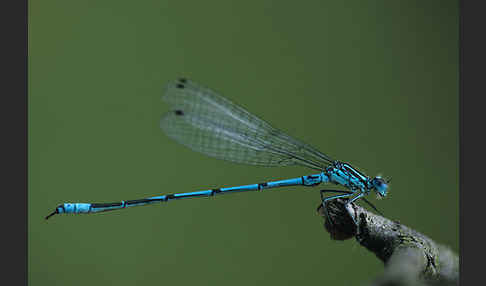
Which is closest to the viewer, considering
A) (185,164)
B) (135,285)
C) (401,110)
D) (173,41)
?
(135,285)

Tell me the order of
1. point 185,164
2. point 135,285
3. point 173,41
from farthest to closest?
point 173,41 < point 185,164 < point 135,285

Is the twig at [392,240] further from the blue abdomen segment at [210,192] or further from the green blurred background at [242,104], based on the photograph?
the green blurred background at [242,104]

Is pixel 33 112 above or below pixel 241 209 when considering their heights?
above

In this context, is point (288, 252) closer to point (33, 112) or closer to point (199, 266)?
point (199, 266)

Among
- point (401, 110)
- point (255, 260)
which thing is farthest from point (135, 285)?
point (401, 110)

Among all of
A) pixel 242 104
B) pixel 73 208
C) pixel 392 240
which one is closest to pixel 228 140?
pixel 242 104

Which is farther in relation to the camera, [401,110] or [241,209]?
[401,110]

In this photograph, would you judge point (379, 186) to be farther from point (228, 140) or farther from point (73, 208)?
point (73, 208)

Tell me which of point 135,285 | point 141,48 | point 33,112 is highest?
point 141,48
